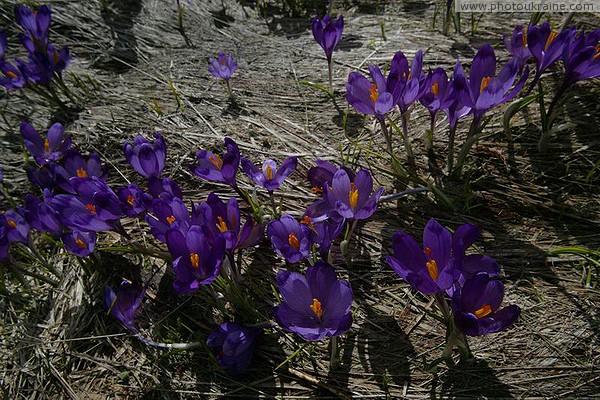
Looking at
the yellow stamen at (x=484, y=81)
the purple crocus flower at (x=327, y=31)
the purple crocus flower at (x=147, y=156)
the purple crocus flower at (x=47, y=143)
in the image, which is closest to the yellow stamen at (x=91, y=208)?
the purple crocus flower at (x=147, y=156)

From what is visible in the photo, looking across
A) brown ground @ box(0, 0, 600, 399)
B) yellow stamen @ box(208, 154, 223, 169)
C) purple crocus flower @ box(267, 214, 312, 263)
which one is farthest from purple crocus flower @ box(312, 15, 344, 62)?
purple crocus flower @ box(267, 214, 312, 263)

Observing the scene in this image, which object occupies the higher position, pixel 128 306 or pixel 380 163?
pixel 380 163

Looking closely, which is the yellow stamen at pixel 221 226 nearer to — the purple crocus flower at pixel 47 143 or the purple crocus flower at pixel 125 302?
the purple crocus flower at pixel 125 302

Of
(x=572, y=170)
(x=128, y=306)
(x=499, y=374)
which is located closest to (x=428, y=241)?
(x=499, y=374)

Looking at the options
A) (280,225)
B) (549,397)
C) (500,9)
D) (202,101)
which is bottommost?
(549,397)

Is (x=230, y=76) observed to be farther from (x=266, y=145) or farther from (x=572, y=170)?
(x=572, y=170)

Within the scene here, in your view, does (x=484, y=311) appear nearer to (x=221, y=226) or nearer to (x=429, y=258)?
(x=429, y=258)
